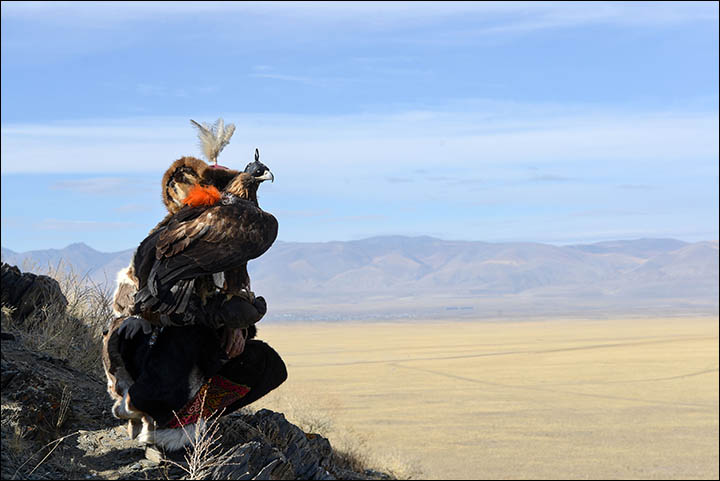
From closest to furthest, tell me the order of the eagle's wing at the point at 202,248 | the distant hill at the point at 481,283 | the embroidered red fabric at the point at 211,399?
the eagle's wing at the point at 202,248
the embroidered red fabric at the point at 211,399
the distant hill at the point at 481,283

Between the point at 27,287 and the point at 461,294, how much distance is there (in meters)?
151

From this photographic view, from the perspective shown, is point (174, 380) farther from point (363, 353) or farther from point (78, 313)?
point (363, 353)

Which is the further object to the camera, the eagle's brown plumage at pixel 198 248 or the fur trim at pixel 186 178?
the fur trim at pixel 186 178

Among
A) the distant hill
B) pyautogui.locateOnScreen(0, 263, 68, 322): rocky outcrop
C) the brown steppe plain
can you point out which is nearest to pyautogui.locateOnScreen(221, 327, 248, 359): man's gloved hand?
pyautogui.locateOnScreen(0, 263, 68, 322): rocky outcrop

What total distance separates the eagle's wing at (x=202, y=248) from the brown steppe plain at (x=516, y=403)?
529 cm

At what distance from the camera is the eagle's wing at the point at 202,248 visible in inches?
183

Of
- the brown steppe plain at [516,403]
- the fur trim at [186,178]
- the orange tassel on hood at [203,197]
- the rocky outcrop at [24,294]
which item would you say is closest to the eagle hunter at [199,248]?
the orange tassel on hood at [203,197]

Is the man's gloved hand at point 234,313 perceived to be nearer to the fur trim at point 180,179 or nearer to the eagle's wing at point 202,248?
the eagle's wing at point 202,248

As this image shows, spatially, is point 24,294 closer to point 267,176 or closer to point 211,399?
point 211,399

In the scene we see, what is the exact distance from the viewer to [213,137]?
5.19 meters

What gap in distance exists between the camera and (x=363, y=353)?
47.9 meters

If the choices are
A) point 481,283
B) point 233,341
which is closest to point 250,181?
point 233,341

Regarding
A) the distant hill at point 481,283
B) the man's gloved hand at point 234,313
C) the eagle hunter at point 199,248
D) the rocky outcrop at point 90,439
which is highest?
the eagle hunter at point 199,248

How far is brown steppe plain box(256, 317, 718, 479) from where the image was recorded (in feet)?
62.1
